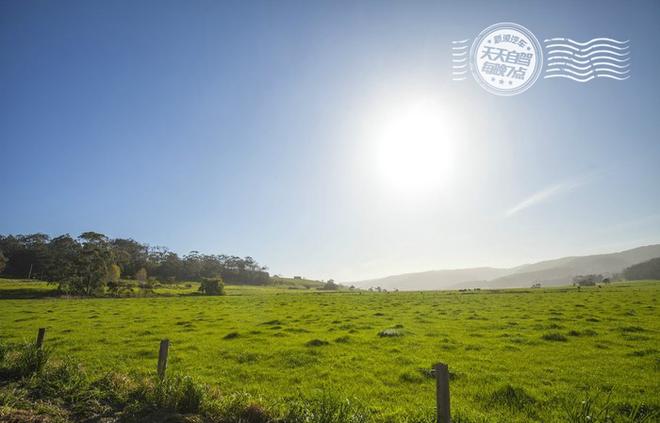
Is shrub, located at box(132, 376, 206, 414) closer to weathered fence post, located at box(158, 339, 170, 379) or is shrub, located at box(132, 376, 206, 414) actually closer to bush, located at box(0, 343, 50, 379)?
weathered fence post, located at box(158, 339, 170, 379)

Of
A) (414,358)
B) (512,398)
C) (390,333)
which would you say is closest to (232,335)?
(390,333)

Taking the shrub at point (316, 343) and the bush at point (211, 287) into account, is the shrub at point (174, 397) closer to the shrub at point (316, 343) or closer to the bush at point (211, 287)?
the shrub at point (316, 343)

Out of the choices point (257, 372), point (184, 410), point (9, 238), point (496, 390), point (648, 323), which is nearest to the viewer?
point (184, 410)

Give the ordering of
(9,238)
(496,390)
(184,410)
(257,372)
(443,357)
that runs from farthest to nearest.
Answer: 1. (9,238)
2. (443,357)
3. (257,372)
4. (496,390)
5. (184,410)

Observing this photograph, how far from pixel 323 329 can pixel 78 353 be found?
665 inches

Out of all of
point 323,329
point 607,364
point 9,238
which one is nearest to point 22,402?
point 323,329

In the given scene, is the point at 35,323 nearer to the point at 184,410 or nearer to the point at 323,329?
the point at 323,329

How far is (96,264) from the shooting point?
80.4 metres

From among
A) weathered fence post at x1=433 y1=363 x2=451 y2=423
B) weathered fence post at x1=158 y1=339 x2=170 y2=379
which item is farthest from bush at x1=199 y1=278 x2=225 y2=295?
weathered fence post at x1=433 y1=363 x2=451 y2=423

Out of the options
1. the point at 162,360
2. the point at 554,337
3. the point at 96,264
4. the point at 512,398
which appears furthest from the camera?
the point at 96,264

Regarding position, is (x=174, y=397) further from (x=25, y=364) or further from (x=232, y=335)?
(x=232, y=335)

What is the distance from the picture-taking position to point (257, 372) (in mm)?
15633

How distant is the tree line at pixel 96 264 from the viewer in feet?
252

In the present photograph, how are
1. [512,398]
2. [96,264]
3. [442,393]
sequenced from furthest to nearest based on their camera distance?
[96,264], [512,398], [442,393]
